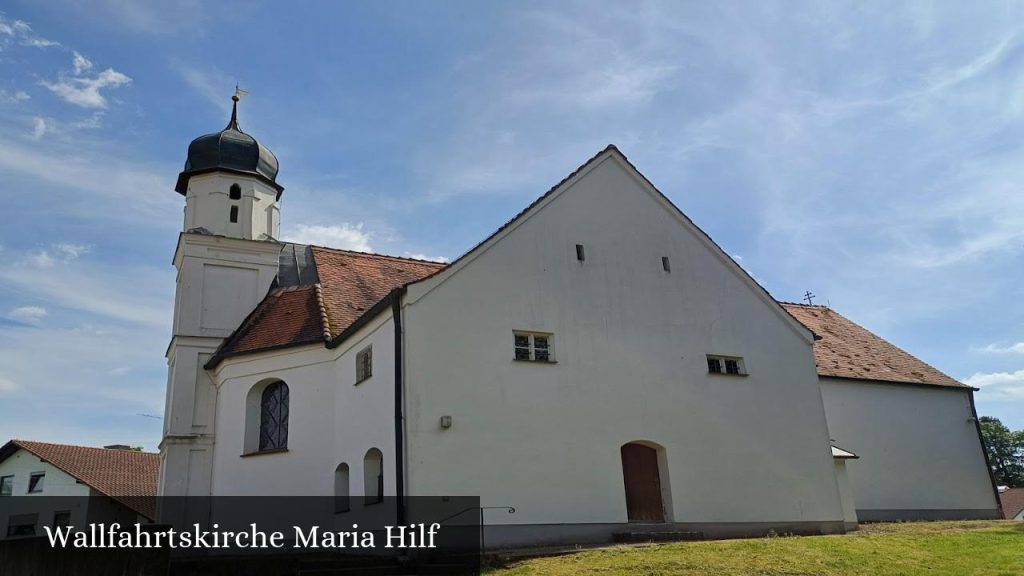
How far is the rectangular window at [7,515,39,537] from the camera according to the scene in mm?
35750

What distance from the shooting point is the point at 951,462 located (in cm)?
2561

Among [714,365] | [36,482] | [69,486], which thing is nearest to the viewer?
[714,365]

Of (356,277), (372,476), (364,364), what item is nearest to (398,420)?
(372,476)

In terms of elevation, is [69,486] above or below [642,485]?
above

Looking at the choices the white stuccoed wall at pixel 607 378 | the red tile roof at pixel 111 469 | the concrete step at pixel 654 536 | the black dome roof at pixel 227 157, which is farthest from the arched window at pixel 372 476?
the red tile roof at pixel 111 469

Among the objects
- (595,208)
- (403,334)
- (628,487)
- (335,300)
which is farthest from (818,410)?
(335,300)

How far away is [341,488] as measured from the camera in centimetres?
1825

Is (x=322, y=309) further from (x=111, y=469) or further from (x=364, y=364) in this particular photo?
(x=111, y=469)

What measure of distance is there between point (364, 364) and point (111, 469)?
25317 mm

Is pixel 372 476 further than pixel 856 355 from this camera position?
No

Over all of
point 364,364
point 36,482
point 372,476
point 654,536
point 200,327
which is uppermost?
point 200,327

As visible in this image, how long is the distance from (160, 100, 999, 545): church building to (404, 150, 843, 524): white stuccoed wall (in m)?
Answer: 0.05

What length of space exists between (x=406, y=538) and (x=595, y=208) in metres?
8.77

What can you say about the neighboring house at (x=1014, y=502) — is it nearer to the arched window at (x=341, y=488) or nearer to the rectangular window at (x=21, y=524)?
the arched window at (x=341, y=488)
